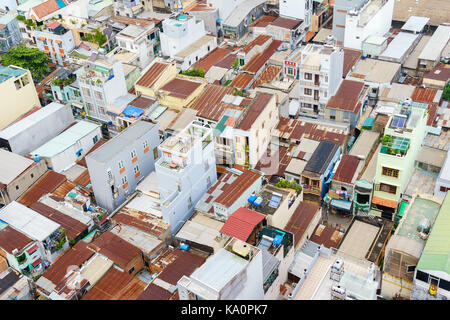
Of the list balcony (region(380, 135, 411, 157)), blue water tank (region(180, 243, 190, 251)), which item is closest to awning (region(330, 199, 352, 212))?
balcony (region(380, 135, 411, 157))

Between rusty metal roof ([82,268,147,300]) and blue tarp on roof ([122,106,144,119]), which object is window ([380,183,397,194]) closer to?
rusty metal roof ([82,268,147,300])

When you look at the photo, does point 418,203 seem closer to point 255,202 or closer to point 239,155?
point 255,202

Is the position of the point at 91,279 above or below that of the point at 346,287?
below

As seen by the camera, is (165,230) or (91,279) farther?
(165,230)

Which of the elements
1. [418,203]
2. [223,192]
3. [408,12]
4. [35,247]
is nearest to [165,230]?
[223,192]

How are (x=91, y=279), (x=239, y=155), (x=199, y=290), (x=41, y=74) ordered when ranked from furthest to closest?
(x=41, y=74) < (x=239, y=155) < (x=91, y=279) < (x=199, y=290)

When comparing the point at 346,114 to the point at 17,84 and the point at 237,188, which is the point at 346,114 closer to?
the point at 237,188

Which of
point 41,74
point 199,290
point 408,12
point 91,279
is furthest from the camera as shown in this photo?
point 408,12
